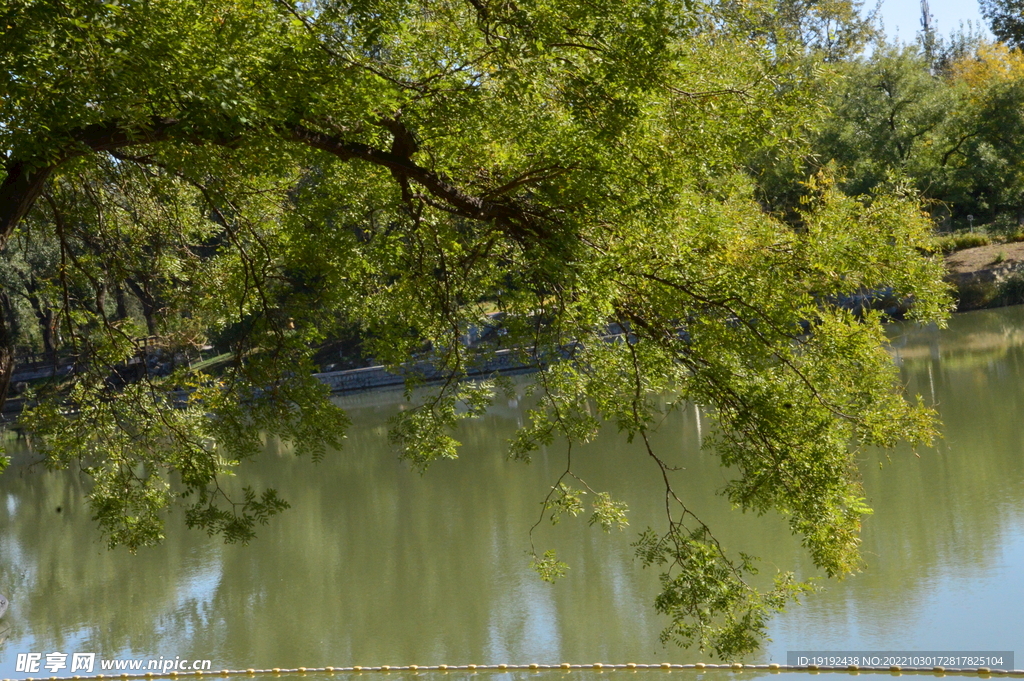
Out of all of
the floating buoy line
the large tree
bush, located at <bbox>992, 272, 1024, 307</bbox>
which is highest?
bush, located at <bbox>992, 272, 1024, 307</bbox>

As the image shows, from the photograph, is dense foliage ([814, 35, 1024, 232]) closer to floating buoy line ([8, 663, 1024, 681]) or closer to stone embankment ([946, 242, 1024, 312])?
stone embankment ([946, 242, 1024, 312])

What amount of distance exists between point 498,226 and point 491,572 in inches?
180

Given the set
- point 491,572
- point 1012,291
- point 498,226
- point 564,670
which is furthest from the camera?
point 1012,291

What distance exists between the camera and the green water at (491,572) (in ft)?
22.6

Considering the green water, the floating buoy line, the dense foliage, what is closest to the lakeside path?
the dense foliage

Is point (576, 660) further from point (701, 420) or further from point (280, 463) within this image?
point (280, 463)

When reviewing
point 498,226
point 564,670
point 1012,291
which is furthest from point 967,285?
point 498,226

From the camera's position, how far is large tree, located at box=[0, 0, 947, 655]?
161 inches

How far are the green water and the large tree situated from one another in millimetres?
2065

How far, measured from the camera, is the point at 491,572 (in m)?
8.79

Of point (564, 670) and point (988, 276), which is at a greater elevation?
point (988, 276)

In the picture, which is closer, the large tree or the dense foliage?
the large tree

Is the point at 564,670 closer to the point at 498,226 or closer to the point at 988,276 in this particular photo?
the point at 498,226

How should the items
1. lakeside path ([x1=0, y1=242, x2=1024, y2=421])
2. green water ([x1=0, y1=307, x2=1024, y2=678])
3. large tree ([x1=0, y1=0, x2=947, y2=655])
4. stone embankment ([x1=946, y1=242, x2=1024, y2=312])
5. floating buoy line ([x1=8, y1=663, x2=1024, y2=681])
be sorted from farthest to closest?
1. stone embankment ([x1=946, y1=242, x2=1024, y2=312])
2. lakeside path ([x1=0, y1=242, x2=1024, y2=421])
3. green water ([x1=0, y1=307, x2=1024, y2=678])
4. floating buoy line ([x1=8, y1=663, x2=1024, y2=681])
5. large tree ([x1=0, y1=0, x2=947, y2=655])
